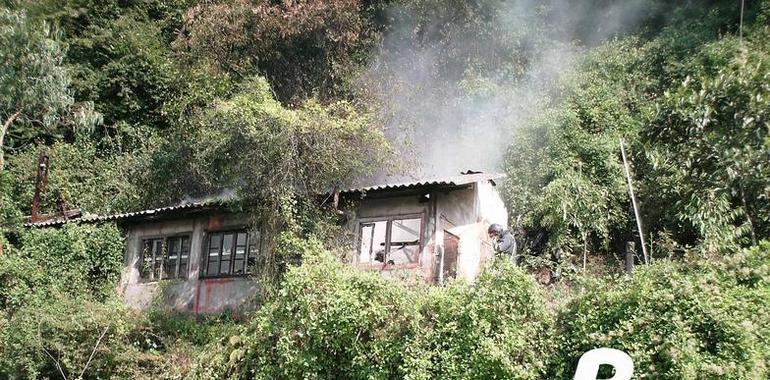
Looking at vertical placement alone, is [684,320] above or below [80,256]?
below

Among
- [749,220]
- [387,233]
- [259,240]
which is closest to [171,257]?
[259,240]

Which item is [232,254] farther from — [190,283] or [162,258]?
[162,258]

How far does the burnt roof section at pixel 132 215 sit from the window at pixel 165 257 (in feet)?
2.27

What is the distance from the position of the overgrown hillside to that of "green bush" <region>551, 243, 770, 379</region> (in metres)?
0.03

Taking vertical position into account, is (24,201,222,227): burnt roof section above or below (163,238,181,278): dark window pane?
above

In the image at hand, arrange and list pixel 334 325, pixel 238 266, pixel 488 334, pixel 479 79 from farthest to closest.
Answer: pixel 479 79
pixel 238 266
pixel 334 325
pixel 488 334

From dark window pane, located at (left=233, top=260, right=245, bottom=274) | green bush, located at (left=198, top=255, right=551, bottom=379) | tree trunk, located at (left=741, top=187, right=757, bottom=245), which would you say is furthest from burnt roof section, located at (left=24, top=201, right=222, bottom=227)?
tree trunk, located at (left=741, top=187, right=757, bottom=245)

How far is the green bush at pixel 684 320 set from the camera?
351 inches

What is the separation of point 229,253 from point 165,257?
183 cm

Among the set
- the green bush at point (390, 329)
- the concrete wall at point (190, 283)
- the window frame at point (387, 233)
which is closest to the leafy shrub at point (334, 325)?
the green bush at point (390, 329)

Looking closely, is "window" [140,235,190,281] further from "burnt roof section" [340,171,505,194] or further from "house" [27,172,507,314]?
"burnt roof section" [340,171,505,194]

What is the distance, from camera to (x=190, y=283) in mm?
16203

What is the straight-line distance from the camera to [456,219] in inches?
607

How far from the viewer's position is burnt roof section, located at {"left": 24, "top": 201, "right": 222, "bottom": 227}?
1588 centimetres
